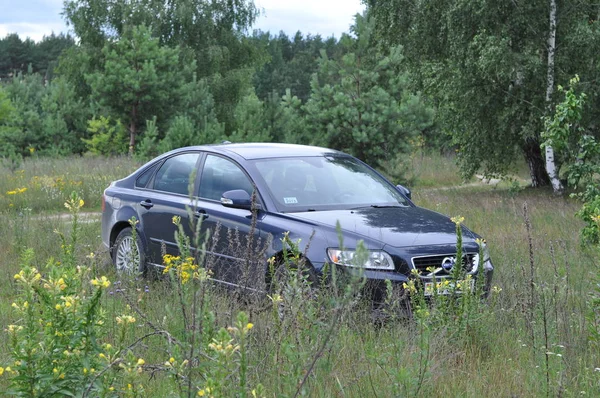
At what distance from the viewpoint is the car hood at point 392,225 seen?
6613 mm

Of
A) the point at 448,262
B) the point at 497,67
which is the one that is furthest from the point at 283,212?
the point at 497,67

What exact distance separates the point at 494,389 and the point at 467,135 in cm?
1713

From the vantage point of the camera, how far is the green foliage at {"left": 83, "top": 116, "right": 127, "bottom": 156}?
36719 millimetres

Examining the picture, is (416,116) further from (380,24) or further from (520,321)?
(520,321)

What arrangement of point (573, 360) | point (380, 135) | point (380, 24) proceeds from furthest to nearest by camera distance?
point (380, 24) → point (380, 135) → point (573, 360)

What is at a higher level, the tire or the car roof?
the car roof

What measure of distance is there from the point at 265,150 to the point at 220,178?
53 centimetres

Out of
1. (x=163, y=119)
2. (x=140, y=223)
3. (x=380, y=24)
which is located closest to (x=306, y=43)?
(x=163, y=119)

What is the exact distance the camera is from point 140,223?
8.60 metres

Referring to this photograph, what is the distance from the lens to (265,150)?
322 inches

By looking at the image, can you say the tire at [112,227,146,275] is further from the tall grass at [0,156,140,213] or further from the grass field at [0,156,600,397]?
the tall grass at [0,156,140,213]

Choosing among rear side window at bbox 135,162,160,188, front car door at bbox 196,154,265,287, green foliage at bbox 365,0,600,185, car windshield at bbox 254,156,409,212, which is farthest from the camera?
green foliage at bbox 365,0,600,185

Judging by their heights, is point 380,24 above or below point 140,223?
above

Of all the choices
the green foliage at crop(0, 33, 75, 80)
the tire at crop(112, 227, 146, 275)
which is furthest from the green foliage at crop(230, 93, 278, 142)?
the green foliage at crop(0, 33, 75, 80)
